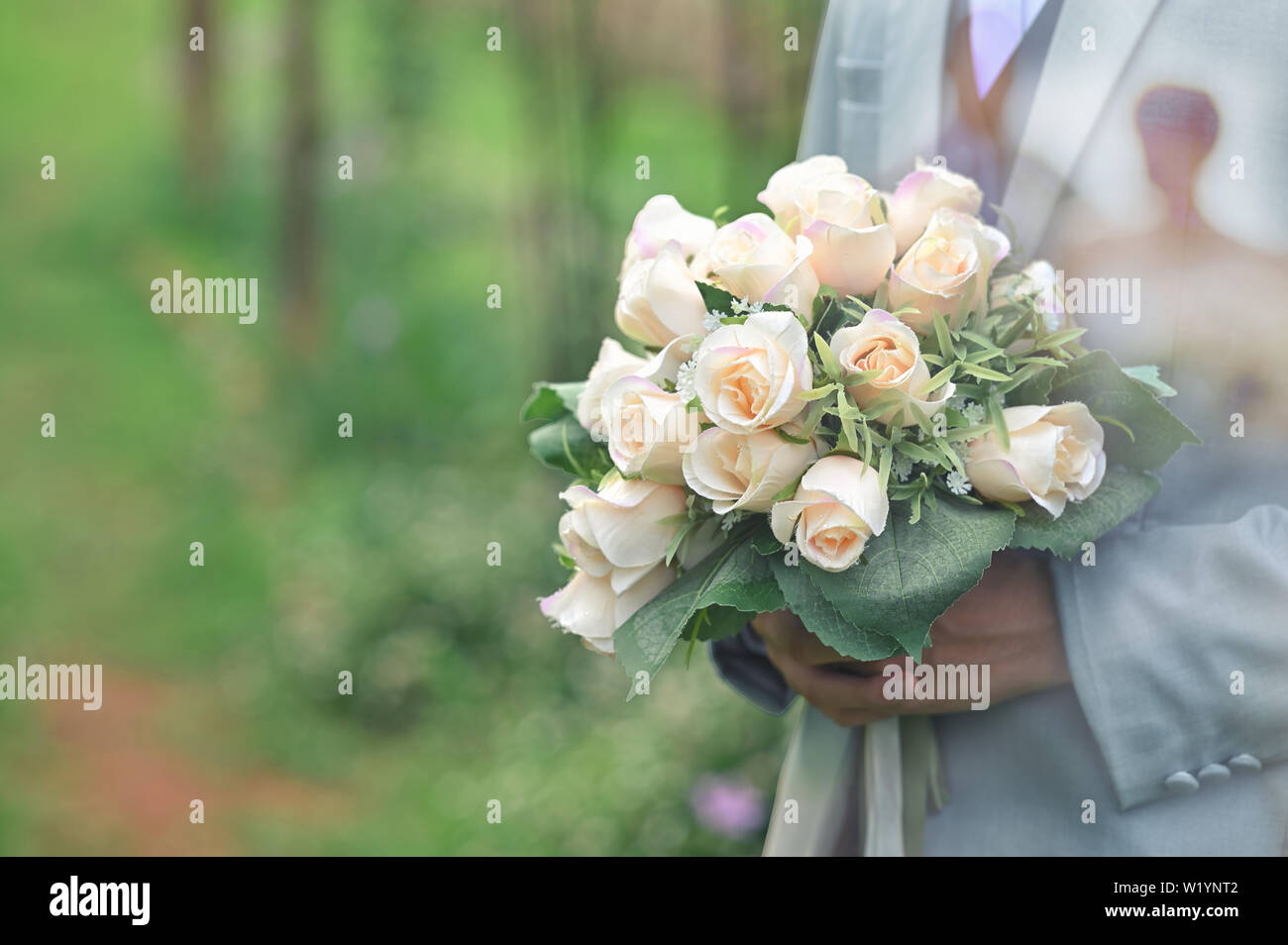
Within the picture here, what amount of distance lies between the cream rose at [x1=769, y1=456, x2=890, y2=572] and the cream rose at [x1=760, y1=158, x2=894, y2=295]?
0.21m

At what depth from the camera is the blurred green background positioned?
3.25 metres

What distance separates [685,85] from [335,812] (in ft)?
15.7

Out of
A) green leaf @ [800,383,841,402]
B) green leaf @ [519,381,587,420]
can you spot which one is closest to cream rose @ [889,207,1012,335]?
green leaf @ [800,383,841,402]

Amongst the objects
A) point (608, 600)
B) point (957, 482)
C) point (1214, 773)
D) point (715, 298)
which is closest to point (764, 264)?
point (715, 298)

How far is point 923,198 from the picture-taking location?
3.73 feet

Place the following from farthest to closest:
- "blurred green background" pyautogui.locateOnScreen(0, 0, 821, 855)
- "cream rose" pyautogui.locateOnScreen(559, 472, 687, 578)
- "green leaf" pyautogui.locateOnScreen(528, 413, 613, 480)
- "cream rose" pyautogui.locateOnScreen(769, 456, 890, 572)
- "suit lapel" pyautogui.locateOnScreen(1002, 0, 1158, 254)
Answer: "blurred green background" pyautogui.locateOnScreen(0, 0, 821, 855), "green leaf" pyautogui.locateOnScreen(528, 413, 613, 480), "suit lapel" pyautogui.locateOnScreen(1002, 0, 1158, 254), "cream rose" pyautogui.locateOnScreen(559, 472, 687, 578), "cream rose" pyautogui.locateOnScreen(769, 456, 890, 572)

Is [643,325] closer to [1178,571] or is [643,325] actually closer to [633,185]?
[1178,571]

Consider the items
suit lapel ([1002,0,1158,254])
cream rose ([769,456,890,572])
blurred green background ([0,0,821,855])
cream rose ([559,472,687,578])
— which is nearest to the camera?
cream rose ([769,456,890,572])

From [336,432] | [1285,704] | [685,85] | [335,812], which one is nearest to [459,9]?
[685,85]

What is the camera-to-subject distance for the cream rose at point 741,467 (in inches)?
39.6

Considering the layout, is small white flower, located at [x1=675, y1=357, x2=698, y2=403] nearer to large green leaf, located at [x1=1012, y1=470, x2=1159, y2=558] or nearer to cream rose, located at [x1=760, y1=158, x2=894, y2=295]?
cream rose, located at [x1=760, y1=158, x2=894, y2=295]

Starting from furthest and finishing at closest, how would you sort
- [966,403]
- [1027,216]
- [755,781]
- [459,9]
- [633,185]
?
[459,9] → [633,185] → [755,781] → [1027,216] → [966,403]

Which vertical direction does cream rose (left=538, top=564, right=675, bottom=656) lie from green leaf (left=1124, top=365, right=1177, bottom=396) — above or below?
below

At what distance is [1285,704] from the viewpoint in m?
1.15
